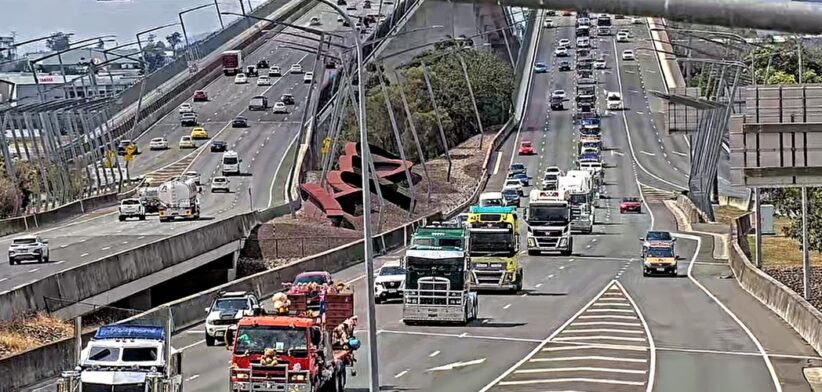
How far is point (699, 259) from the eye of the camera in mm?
76312

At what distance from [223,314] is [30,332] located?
520 cm

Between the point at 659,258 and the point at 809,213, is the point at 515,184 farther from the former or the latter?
the point at 659,258

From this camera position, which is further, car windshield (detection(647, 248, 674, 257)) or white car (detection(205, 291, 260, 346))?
car windshield (detection(647, 248, 674, 257))

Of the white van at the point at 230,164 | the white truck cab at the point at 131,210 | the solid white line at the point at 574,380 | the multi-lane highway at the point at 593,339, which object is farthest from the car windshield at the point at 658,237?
the white van at the point at 230,164

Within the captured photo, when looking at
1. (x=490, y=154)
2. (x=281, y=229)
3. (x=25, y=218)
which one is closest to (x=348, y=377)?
(x=281, y=229)

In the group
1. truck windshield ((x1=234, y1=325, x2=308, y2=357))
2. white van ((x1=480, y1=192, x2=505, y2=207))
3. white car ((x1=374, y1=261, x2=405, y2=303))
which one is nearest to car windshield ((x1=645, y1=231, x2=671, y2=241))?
white car ((x1=374, y1=261, x2=405, y2=303))

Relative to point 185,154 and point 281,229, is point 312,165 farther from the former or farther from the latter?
point 281,229

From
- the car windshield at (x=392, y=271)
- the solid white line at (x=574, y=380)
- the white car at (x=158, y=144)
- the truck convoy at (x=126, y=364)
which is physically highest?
the truck convoy at (x=126, y=364)

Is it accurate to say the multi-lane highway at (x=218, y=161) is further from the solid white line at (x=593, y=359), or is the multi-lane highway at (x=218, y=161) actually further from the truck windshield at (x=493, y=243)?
the solid white line at (x=593, y=359)

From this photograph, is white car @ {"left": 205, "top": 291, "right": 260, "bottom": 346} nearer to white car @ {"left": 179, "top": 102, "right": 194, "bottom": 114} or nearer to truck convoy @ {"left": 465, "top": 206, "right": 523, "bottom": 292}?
truck convoy @ {"left": 465, "top": 206, "right": 523, "bottom": 292}

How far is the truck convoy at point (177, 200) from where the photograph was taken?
85.2 m

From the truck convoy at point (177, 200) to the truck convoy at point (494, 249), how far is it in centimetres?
3044

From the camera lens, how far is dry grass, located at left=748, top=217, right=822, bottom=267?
77188 mm

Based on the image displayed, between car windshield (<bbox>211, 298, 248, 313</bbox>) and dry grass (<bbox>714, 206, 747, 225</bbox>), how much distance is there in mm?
58426
